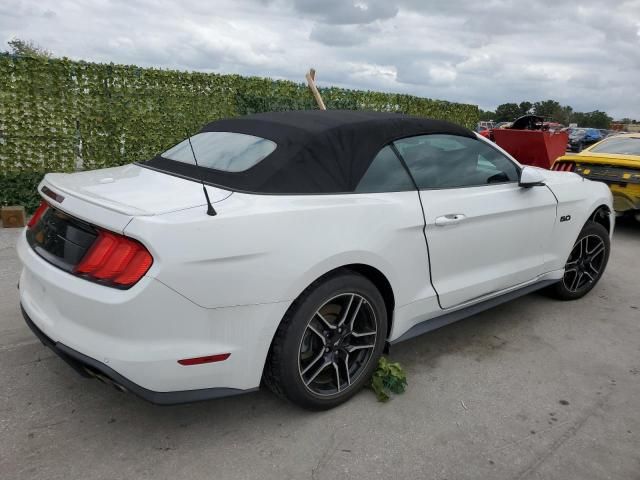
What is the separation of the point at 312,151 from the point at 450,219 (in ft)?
3.10

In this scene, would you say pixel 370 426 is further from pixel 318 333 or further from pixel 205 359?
pixel 205 359

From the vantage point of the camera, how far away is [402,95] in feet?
42.3

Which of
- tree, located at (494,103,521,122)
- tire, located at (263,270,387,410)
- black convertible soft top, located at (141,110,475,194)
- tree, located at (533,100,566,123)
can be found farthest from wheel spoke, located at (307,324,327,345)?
tree, located at (533,100,566,123)

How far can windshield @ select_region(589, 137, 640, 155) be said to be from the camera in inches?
291

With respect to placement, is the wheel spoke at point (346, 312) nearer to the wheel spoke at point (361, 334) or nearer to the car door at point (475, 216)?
the wheel spoke at point (361, 334)

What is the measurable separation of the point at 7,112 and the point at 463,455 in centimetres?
663

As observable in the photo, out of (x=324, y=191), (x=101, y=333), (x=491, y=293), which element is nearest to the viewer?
(x=101, y=333)

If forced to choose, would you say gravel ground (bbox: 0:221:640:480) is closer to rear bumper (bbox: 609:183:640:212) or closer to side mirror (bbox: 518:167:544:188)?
side mirror (bbox: 518:167:544:188)

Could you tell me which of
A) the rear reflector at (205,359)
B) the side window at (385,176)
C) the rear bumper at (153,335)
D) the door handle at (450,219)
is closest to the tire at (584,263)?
the door handle at (450,219)

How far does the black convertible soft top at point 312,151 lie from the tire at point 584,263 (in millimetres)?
1959

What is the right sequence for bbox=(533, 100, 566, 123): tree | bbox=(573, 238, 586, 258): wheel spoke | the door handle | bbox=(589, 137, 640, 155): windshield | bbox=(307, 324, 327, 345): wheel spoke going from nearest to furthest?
bbox=(307, 324, 327, 345): wheel spoke
the door handle
bbox=(573, 238, 586, 258): wheel spoke
bbox=(589, 137, 640, 155): windshield
bbox=(533, 100, 566, 123): tree

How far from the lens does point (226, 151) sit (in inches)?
116

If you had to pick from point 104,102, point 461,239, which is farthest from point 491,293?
point 104,102

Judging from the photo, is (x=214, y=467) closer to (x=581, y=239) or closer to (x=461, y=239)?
(x=461, y=239)
